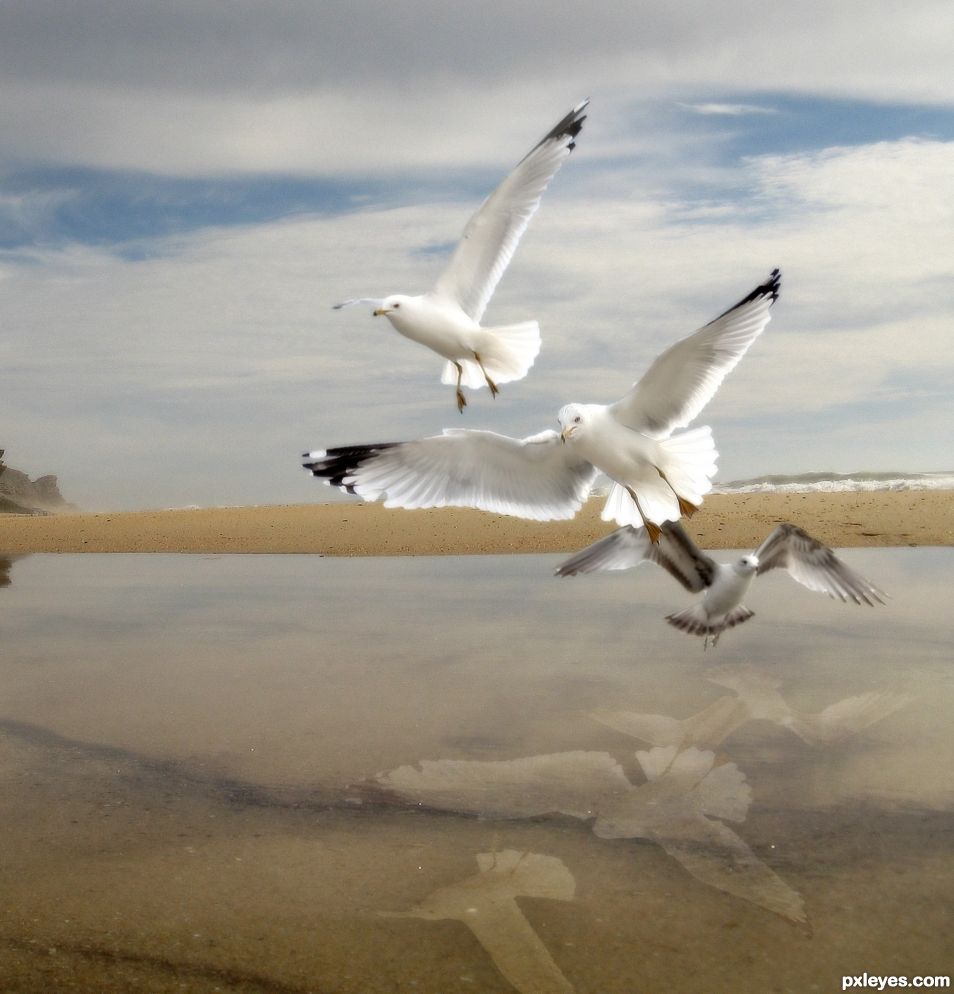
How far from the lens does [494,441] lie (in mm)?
6055

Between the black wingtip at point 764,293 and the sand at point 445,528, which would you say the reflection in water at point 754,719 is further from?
the sand at point 445,528

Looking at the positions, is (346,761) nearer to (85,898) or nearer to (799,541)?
(85,898)

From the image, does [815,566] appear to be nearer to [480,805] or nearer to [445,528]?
[480,805]

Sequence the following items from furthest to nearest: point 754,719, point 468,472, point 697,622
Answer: point 697,622 → point 468,472 → point 754,719

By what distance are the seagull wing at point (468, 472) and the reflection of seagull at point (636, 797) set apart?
56.6 inches

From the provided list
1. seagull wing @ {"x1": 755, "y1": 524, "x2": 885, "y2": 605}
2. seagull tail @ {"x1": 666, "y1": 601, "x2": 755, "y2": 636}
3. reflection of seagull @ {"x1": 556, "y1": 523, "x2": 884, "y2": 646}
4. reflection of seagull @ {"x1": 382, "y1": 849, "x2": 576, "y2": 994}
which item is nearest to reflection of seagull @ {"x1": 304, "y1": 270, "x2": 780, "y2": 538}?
reflection of seagull @ {"x1": 556, "y1": 523, "x2": 884, "y2": 646}

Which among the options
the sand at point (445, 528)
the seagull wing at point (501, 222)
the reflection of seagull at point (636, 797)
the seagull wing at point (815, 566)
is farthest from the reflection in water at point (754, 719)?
the sand at point (445, 528)

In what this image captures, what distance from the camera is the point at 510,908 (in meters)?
3.69

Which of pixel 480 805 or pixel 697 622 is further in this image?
pixel 697 622

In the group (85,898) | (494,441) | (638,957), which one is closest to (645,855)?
(638,957)

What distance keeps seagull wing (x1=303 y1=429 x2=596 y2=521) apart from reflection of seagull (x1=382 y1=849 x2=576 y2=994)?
221cm

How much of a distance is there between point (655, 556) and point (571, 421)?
241cm

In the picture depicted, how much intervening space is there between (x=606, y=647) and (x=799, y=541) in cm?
144

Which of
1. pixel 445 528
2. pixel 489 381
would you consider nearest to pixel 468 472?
pixel 489 381
